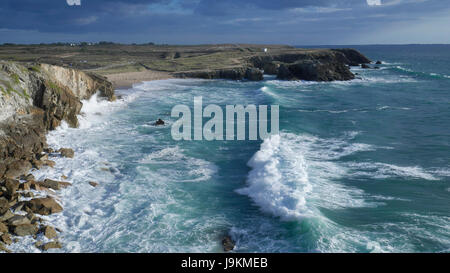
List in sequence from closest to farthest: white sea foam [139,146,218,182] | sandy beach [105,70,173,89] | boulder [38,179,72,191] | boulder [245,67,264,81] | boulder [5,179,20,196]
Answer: boulder [5,179,20,196] → boulder [38,179,72,191] → white sea foam [139,146,218,182] → sandy beach [105,70,173,89] → boulder [245,67,264,81]

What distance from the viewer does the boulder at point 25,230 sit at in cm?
1001

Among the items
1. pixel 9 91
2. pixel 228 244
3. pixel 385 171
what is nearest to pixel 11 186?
pixel 228 244

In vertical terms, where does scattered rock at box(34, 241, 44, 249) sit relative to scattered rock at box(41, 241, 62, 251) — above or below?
above

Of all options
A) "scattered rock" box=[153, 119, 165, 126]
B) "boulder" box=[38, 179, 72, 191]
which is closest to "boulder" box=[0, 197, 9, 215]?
"boulder" box=[38, 179, 72, 191]

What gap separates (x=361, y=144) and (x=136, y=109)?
19.4 meters

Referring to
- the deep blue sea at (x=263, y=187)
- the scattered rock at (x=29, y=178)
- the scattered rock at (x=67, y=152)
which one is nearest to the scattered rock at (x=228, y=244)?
the deep blue sea at (x=263, y=187)

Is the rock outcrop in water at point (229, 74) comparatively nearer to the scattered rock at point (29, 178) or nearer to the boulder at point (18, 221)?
the scattered rock at point (29, 178)

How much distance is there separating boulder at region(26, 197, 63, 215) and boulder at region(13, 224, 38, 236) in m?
1.26

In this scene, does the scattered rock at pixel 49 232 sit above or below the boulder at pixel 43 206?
below

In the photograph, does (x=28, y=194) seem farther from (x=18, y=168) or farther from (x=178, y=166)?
(x=178, y=166)

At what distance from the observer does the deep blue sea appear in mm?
10523

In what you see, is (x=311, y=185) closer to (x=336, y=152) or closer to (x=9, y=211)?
(x=336, y=152)

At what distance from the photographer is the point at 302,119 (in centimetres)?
Answer: 2794

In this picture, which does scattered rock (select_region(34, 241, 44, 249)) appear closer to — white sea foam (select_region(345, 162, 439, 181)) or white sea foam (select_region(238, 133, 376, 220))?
white sea foam (select_region(238, 133, 376, 220))
